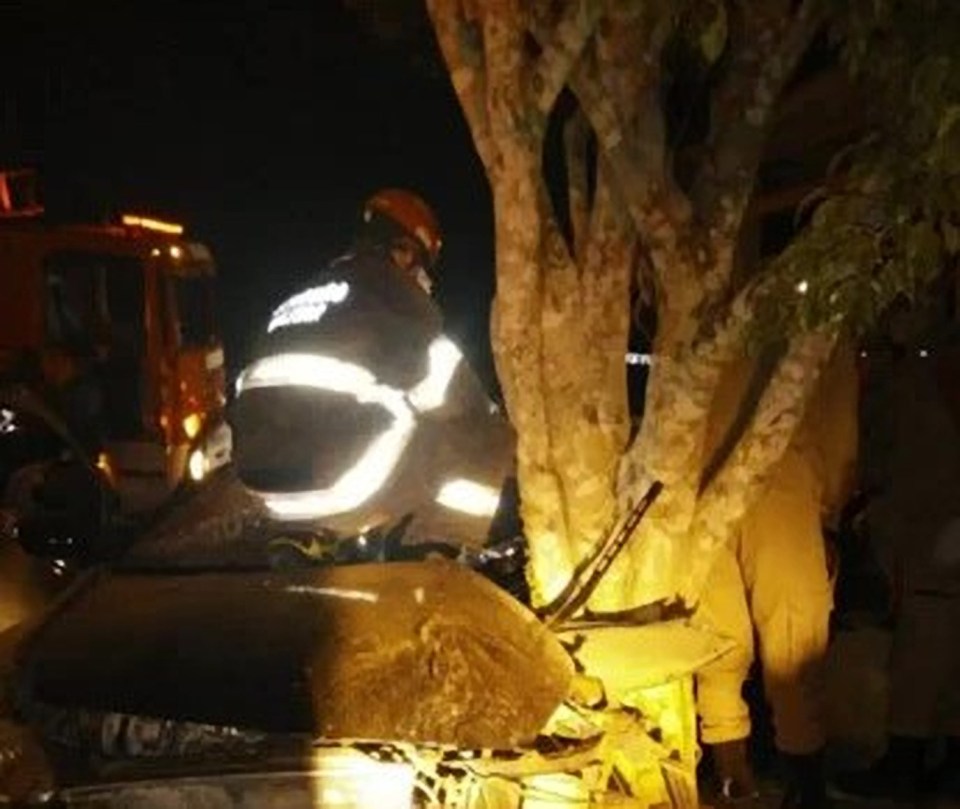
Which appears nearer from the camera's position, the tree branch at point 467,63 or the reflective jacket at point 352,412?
the tree branch at point 467,63

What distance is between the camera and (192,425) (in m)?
11.9

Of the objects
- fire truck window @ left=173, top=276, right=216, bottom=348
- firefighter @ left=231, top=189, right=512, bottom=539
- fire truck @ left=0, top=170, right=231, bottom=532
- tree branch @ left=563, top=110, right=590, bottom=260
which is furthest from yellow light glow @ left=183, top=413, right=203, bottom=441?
tree branch @ left=563, top=110, right=590, bottom=260

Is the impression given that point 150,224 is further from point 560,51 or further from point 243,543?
point 560,51

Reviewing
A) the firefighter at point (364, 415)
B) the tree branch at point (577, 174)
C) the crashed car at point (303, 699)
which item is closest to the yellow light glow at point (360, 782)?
the crashed car at point (303, 699)

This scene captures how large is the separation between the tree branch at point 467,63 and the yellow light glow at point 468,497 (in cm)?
94

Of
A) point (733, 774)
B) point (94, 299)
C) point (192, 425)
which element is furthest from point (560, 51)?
point (192, 425)

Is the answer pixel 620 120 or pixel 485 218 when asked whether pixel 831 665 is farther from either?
pixel 485 218

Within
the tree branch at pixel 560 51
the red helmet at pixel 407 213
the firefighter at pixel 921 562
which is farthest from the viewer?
the firefighter at pixel 921 562

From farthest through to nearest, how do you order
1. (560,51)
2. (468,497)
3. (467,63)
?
(468,497), (467,63), (560,51)

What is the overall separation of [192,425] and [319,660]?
28.1ft

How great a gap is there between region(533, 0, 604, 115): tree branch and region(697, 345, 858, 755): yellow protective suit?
5.74 ft

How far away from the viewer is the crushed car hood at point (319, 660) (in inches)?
136

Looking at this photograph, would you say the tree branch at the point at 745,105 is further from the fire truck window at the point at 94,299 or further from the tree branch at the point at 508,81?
the fire truck window at the point at 94,299

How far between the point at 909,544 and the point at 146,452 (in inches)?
267
